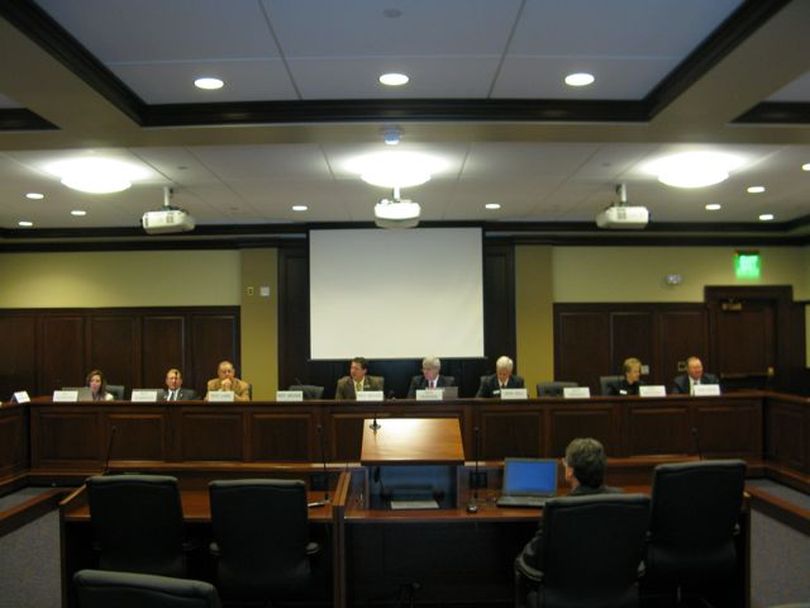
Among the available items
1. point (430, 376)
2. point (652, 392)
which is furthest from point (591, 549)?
point (430, 376)

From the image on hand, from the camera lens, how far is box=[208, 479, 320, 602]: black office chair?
3.04 m

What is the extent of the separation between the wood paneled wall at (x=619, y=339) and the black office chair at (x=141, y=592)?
769 centimetres

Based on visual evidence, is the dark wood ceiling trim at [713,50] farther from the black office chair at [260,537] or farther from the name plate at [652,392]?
the name plate at [652,392]

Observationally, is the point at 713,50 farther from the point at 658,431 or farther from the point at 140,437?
the point at 140,437

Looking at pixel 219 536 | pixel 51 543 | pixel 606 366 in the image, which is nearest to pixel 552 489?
pixel 219 536

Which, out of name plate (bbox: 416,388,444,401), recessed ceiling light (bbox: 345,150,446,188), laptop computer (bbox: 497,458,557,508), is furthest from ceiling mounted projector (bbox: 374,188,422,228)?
laptop computer (bbox: 497,458,557,508)

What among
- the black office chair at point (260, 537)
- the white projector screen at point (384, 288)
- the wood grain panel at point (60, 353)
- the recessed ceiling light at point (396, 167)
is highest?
the recessed ceiling light at point (396, 167)

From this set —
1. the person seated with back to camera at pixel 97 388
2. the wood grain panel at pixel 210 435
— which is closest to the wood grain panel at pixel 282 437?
the wood grain panel at pixel 210 435

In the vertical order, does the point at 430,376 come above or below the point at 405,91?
below

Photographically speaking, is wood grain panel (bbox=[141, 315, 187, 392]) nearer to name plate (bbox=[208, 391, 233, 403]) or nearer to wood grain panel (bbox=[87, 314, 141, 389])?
wood grain panel (bbox=[87, 314, 141, 389])

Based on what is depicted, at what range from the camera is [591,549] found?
2672mm

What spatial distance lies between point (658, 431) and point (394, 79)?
4029 millimetres

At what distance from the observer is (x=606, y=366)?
29.8 feet

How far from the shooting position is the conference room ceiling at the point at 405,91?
2.90 metres
